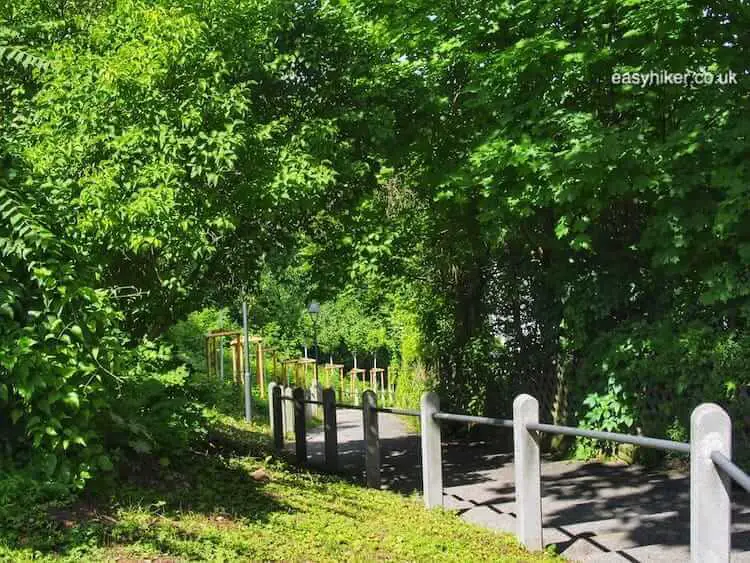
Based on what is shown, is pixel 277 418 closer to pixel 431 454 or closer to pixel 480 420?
pixel 431 454

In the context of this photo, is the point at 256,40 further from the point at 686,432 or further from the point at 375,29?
the point at 686,432

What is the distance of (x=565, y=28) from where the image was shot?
23.6 ft

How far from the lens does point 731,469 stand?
2934 mm

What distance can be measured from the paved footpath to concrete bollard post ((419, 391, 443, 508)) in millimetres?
231

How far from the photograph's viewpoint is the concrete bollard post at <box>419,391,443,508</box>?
6.78 m

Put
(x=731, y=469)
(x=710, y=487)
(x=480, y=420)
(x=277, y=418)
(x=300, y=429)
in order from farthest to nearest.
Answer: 1. (x=277, y=418)
2. (x=300, y=429)
3. (x=480, y=420)
4. (x=710, y=487)
5. (x=731, y=469)

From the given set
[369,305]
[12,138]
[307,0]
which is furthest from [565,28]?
[369,305]

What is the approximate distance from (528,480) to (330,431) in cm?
495

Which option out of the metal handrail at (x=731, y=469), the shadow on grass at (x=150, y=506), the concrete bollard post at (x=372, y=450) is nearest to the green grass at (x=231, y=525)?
the shadow on grass at (x=150, y=506)

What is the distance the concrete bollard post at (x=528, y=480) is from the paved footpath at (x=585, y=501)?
0.21m

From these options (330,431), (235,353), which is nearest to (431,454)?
(330,431)

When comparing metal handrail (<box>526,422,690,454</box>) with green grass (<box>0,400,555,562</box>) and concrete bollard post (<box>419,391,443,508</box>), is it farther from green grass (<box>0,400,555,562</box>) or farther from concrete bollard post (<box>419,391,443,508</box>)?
concrete bollard post (<box>419,391,443,508</box>)

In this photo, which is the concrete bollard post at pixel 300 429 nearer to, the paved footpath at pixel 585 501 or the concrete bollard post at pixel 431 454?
the paved footpath at pixel 585 501

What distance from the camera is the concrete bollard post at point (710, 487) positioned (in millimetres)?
3320
